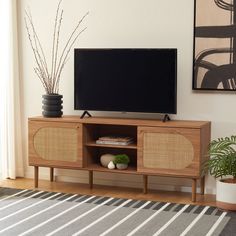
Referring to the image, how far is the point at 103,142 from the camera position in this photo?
4586mm

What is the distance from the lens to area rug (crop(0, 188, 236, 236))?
350 cm

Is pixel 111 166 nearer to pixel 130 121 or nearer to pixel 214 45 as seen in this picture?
pixel 130 121

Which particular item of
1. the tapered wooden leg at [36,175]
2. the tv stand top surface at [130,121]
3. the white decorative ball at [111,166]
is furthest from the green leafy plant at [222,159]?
the tapered wooden leg at [36,175]

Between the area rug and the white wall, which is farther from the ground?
the white wall

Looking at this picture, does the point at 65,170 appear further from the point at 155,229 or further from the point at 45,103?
the point at 155,229

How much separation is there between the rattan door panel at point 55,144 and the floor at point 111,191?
0.82 feet

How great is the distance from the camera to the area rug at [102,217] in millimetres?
3496

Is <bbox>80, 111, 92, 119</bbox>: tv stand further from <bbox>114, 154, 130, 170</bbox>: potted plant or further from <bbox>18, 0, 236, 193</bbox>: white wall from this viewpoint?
<bbox>114, 154, 130, 170</bbox>: potted plant

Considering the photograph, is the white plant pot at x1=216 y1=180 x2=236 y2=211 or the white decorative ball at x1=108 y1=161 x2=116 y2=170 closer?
the white plant pot at x1=216 y1=180 x2=236 y2=211

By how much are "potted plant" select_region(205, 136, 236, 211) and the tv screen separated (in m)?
0.55

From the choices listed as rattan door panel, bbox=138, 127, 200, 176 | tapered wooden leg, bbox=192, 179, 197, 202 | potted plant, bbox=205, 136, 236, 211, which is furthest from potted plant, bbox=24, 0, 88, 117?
potted plant, bbox=205, 136, 236, 211

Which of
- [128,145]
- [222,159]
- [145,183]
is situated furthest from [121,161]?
[222,159]

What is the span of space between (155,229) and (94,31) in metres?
2.14

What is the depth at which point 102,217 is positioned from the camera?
380 cm
